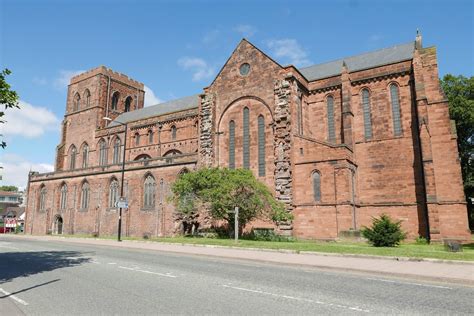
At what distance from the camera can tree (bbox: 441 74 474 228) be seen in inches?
1400

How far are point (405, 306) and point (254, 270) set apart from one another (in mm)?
5664

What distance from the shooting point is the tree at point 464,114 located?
35.6 meters

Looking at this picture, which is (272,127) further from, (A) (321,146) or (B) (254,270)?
(B) (254,270)

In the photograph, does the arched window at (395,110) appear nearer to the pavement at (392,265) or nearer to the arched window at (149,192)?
the pavement at (392,265)

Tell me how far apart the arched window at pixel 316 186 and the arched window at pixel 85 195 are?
91.4 feet

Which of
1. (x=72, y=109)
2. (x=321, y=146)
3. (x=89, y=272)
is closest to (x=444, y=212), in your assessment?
(x=321, y=146)

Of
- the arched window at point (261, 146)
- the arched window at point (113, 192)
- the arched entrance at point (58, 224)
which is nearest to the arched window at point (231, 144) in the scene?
the arched window at point (261, 146)

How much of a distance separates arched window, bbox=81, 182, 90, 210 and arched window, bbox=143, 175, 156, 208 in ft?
32.6

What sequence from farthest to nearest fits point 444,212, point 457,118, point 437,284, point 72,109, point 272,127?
point 72,109 < point 457,118 < point 272,127 < point 444,212 < point 437,284

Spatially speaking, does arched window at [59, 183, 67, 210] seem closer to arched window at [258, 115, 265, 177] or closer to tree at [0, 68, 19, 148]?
arched window at [258, 115, 265, 177]

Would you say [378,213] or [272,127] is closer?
[378,213]

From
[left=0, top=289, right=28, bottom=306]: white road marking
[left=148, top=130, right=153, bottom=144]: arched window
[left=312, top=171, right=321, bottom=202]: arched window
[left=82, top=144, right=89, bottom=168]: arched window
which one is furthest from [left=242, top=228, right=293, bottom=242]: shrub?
[left=82, top=144, right=89, bottom=168]: arched window

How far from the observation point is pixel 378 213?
27.2 meters

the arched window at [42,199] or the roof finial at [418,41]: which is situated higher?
the roof finial at [418,41]
